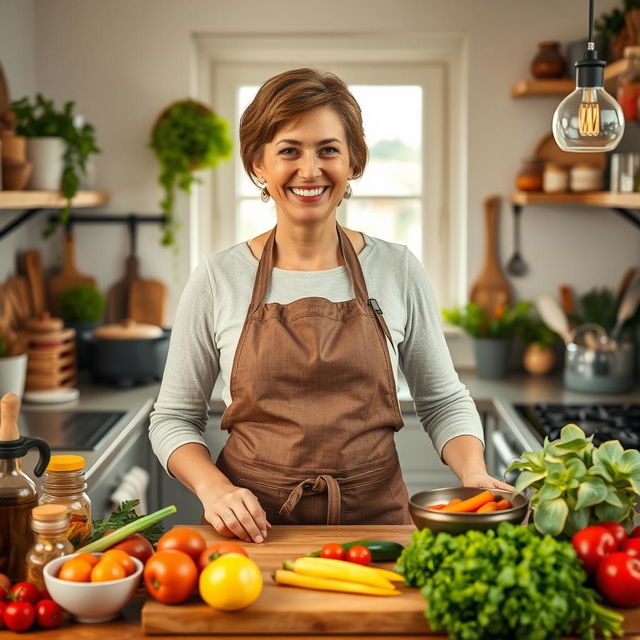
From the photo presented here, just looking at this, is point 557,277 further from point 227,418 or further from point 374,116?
point 227,418

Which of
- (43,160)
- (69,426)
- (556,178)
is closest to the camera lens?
(69,426)

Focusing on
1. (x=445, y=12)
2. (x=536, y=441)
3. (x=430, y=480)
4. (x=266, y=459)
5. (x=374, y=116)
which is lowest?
(x=430, y=480)

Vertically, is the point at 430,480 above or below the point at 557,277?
below

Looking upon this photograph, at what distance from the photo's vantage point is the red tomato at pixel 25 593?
53.1 inches

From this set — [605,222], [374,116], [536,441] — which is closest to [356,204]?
[374,116]

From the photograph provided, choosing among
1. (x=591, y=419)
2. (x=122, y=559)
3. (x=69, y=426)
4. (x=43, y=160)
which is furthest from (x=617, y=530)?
(x=43, y=160)

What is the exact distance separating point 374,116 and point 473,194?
20.4 inches

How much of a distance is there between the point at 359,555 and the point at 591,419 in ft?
6.17

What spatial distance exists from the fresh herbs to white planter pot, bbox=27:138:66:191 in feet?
7.39

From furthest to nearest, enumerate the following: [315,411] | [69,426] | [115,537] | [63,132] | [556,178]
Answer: [556,178] < [63,132] < [69,426] < [315,411] < [115,537]

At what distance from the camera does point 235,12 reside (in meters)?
3.83

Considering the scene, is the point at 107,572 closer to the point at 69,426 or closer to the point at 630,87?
the point at 69,426

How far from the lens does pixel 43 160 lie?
3.18 meters

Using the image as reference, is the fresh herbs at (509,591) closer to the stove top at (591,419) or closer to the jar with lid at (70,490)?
the jar with lid at (70,490)
